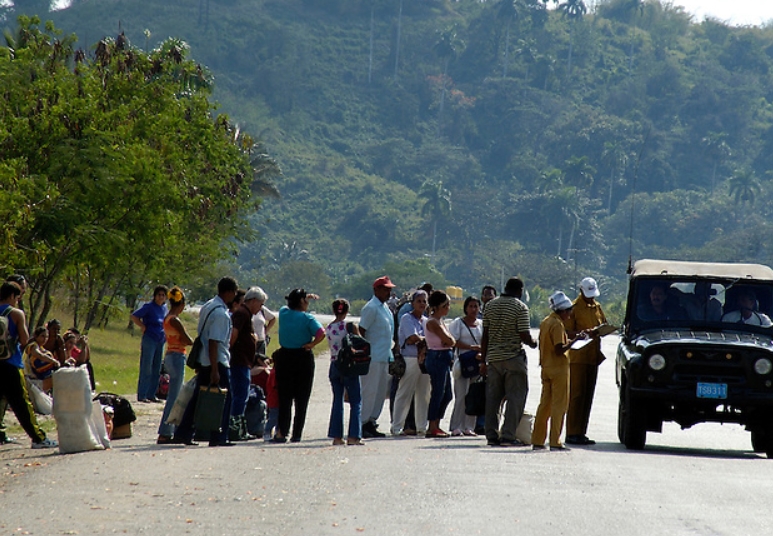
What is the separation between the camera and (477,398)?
16344mm

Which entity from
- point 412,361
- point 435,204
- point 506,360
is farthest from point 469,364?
point 435,204

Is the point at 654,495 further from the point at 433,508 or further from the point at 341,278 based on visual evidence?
the point at 341,278

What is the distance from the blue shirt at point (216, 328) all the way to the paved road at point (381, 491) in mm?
952

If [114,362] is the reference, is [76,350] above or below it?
above

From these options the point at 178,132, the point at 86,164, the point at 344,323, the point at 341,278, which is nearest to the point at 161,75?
the point at 178,132

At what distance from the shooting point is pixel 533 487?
11953 mm

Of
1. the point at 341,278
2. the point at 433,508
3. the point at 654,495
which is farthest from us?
the point at 341,278

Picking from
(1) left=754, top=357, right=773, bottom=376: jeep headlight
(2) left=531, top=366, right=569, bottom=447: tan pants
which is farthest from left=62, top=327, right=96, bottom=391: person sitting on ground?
(1) left=754, top=357, right=773, bottom=376: jeep headlight

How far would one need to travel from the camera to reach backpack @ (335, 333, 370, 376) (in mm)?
15547

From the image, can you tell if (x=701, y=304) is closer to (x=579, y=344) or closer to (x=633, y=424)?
(x=633, y=424)

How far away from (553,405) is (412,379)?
7.40 ft

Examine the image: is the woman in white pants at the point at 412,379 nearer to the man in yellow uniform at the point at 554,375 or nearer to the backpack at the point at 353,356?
the backpack at the point at 353,356

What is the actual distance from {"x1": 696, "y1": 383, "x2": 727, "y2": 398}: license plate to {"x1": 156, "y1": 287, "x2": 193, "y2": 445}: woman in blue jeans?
18.2 ft

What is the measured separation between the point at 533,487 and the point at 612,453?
3807mm
